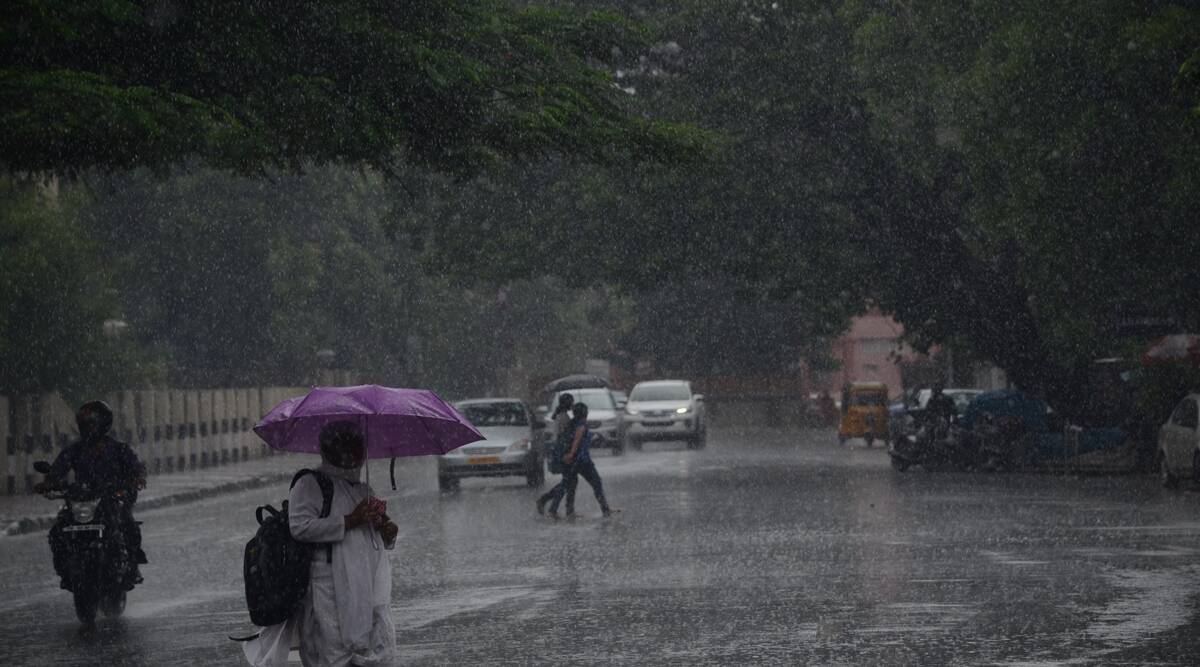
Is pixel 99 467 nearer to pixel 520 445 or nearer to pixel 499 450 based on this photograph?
pixel 499 450

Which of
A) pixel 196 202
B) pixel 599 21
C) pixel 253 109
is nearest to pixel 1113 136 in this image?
pixel 599 21

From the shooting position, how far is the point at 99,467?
560 inches

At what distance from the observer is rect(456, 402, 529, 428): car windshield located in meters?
32.8

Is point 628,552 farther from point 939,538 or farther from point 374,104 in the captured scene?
point 374,104

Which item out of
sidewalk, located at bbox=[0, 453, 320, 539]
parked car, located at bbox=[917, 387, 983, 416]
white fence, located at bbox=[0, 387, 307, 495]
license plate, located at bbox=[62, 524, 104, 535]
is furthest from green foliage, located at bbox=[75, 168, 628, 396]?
license plate, located at bbox=[62, 524, 104, 535]

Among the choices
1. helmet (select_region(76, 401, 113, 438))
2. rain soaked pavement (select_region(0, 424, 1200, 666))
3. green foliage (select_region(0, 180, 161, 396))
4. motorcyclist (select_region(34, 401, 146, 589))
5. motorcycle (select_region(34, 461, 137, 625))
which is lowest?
rain soaked pavement (select_region(0, 424, 1200, 666))

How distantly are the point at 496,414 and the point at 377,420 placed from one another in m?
24.5

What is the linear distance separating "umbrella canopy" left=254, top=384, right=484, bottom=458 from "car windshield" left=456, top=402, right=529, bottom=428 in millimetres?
23680

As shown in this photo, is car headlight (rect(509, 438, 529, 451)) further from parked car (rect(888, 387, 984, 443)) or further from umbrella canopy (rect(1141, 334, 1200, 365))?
umbrella canopy (rect(1141, 334, 1200, 365))

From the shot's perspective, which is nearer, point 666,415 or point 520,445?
point 520,445

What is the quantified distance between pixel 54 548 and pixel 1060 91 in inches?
835

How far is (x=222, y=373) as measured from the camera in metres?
58.9

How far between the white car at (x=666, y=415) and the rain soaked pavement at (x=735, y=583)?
21.6 metres

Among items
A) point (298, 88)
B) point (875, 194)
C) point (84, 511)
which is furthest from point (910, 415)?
point (84, 511)
